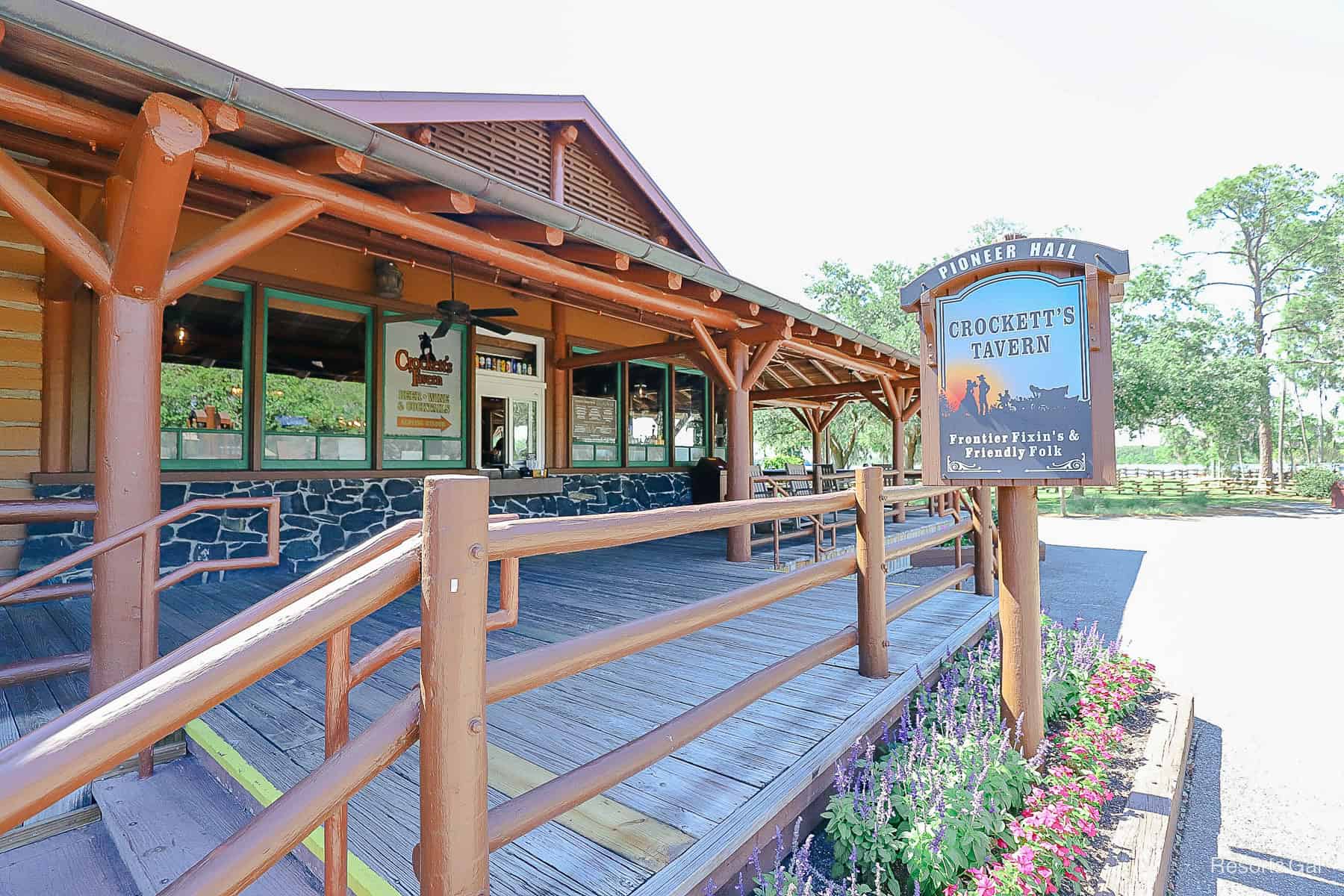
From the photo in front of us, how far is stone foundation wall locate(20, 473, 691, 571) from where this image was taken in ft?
15.4

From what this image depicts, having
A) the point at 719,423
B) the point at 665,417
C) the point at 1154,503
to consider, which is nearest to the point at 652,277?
the point at 665,417

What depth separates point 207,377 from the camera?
5480 mm

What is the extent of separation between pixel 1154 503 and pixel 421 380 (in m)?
25.9

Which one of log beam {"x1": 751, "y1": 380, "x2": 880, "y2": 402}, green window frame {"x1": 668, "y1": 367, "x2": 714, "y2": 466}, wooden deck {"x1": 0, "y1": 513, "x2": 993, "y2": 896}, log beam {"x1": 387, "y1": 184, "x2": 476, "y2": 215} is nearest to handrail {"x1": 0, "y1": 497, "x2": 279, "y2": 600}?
wooden deck {"x1": 0, "y1": 513, "x2": 993, "y2": 896}

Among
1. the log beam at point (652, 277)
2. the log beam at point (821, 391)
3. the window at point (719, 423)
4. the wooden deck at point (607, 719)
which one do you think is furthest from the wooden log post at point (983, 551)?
the window at point (719, 423)

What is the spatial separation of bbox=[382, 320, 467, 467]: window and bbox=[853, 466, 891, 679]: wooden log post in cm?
535

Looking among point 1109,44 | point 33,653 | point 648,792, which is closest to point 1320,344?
point 1109,44

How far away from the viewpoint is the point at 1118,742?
319 centimetres

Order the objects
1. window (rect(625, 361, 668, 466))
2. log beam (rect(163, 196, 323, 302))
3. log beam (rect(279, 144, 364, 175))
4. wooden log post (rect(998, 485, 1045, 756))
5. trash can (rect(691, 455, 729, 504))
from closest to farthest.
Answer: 1. log beam (rect(163, 196, 323, 302))
2. wooden log post (rect(998, 485, 1045, 756))
3. log beam (rect(279, 144, 364, 175))
4. trash can (rect(691, 455, 729, 504))
5. window (rect(625, 361, 668, 466))

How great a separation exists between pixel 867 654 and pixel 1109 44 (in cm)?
1187

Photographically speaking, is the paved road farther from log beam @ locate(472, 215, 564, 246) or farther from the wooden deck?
log beam @ locate(472, 215, 564, 246)

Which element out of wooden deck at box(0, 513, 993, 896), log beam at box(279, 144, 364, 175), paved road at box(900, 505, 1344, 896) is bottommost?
paved road at box(900, 505, 1344, 896)

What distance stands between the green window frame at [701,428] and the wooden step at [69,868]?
28.3ft

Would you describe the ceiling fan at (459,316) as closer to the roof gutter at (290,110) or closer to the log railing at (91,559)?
the roof gutter at (290,110)
